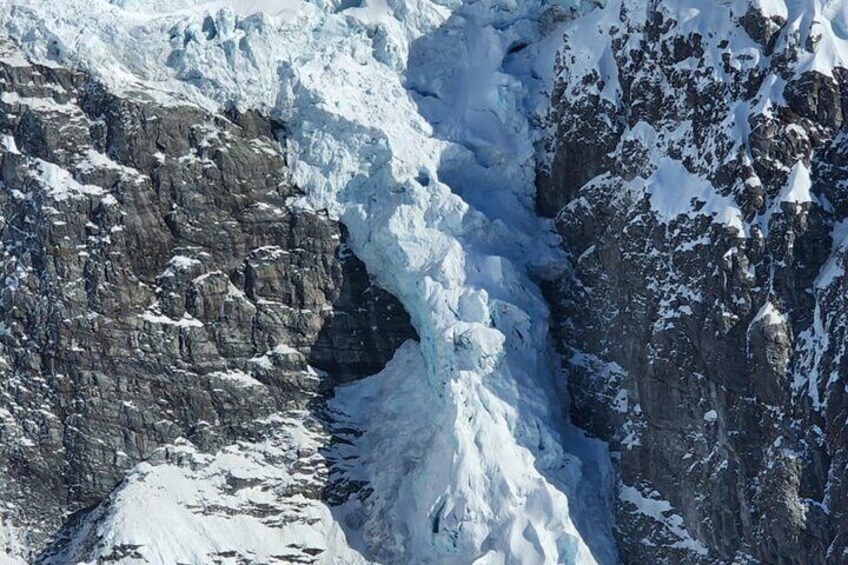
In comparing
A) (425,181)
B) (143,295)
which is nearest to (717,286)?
(425,181)

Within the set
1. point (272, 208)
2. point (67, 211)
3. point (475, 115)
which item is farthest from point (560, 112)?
point (67, 211)

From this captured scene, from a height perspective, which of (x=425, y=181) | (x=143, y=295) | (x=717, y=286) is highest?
(x=717, y=286)

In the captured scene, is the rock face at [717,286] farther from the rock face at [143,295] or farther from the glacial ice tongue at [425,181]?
the rock face at [143,295]

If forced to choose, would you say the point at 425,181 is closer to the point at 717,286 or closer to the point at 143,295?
the point at 143,295

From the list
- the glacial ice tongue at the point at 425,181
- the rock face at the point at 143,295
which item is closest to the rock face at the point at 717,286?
the glacial ice tongue at the point at 425,181

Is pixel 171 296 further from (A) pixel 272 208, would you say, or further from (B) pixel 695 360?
(B) pixel 695 360

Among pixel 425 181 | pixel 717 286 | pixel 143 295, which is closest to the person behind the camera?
pixel 717 286
